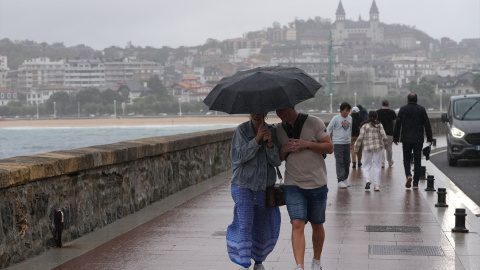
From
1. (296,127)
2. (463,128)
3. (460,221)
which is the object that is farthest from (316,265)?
(463,128)

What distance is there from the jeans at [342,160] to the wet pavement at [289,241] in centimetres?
169

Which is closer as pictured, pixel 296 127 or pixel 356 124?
pixel 296 127

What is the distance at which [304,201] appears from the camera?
794cm

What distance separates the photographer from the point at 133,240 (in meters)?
10.3

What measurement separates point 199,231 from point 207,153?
7.68 m

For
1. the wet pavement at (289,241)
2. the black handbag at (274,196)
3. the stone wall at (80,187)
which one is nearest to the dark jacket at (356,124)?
the stone wall at (80,187)

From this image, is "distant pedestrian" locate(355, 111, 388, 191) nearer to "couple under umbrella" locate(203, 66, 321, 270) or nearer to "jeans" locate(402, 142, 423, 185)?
"jeans" locate(402, 142, 423, 185)

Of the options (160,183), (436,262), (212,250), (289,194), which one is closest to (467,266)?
(436,262)

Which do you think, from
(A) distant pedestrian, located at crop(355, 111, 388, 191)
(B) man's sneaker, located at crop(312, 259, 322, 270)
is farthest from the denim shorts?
(A) distant pedestrian, located at crop(355, 111, 388, 191)

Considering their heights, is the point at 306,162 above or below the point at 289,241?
above

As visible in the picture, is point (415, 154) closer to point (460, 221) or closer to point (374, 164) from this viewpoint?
point (374, 164)

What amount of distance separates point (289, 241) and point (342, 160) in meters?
6.70

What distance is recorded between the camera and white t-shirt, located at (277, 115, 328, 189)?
784 centimetres

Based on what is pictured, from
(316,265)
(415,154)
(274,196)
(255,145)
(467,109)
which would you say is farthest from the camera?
(467,109)
